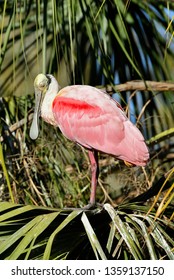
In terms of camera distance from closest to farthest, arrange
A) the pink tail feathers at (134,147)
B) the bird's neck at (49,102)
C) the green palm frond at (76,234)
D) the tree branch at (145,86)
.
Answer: the green palm frond at (76,234), the pink tail feathers at (134,147), the bird's neck at (49,102), the tree branch at (145,86)

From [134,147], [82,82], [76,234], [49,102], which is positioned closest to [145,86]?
[82,82]

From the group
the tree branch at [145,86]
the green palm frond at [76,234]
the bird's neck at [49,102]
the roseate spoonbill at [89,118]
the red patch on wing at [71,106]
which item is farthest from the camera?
the tree branch at [145,86]

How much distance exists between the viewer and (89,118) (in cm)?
429

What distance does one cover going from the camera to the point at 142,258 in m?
3.05

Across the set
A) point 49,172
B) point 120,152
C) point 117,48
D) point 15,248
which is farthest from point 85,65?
point 15,248

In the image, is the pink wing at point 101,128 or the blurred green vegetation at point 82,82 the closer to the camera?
the pink wing at point 101,128

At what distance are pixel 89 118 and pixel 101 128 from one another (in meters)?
0.11

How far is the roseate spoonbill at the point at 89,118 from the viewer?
3969 millimetres

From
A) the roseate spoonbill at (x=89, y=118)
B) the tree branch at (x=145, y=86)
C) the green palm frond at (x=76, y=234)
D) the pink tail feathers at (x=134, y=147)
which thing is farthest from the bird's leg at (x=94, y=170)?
the green palm frond at (x=76, y=234)

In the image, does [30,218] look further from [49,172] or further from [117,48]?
[117,48]

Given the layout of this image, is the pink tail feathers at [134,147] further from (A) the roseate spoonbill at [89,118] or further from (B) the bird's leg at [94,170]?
(B) the bird's leg at [94,170]

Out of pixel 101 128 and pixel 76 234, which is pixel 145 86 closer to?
pixel 101 128

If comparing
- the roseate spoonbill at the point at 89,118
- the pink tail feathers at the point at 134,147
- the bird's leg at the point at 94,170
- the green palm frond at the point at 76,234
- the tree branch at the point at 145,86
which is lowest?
the green palm frond at the point at 76,234

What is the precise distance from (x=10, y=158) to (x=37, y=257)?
1.59m
